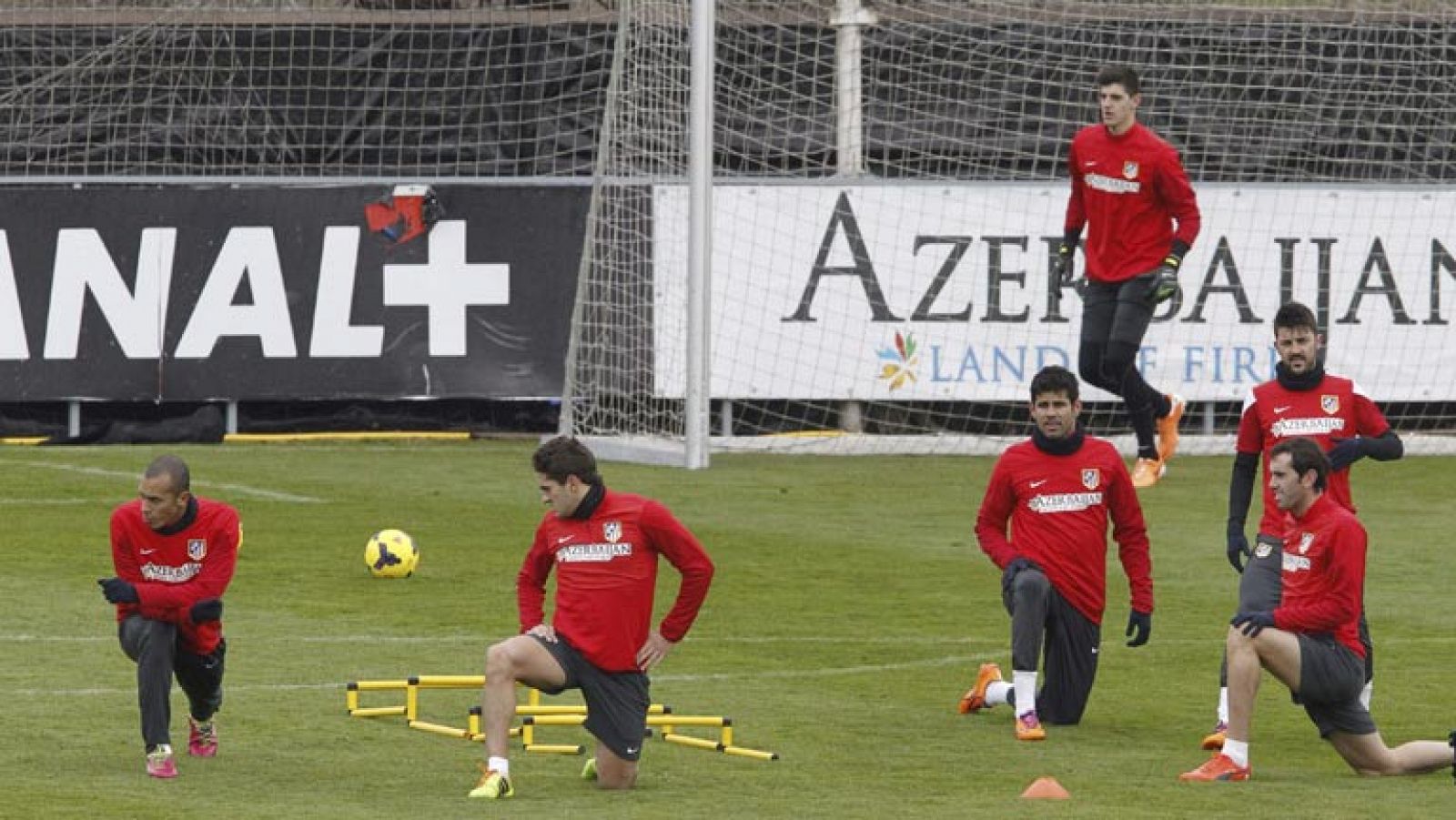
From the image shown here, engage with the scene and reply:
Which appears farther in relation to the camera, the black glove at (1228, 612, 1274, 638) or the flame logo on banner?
the flame logo on banner

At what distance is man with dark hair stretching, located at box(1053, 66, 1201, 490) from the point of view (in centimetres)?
1653

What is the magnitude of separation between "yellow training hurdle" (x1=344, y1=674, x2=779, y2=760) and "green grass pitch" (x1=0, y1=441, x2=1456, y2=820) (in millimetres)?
75

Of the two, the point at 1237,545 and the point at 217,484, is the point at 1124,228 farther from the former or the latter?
the point at 217,484

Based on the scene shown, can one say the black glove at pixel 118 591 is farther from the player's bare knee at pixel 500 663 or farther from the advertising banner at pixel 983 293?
the advertising banner at pixel 983 293

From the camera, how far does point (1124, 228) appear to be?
656 inches

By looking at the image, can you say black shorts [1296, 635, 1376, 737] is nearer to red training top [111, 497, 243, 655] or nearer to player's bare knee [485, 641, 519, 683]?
player's bare knee [485, 641, 519, 683]

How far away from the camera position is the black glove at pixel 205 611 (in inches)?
409

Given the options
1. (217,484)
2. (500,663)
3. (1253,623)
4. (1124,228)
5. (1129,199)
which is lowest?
(217,484)

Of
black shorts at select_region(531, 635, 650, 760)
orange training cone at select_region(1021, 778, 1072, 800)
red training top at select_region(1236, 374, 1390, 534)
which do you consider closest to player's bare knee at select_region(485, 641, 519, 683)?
black shorts at select_region(531, 635, 650, 760)

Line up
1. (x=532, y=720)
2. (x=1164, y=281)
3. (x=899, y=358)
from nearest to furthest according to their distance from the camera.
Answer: (x=532, y=720)
(x=1164, y=281)
(x=899, y=358)

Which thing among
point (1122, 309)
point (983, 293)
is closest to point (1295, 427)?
point (1122, 309)

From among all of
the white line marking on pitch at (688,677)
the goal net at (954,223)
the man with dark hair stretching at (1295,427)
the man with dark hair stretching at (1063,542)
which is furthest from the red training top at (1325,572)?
the goal net at (954,223)

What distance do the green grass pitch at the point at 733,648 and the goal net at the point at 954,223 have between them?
83 cm

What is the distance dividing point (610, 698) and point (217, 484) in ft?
32.4
